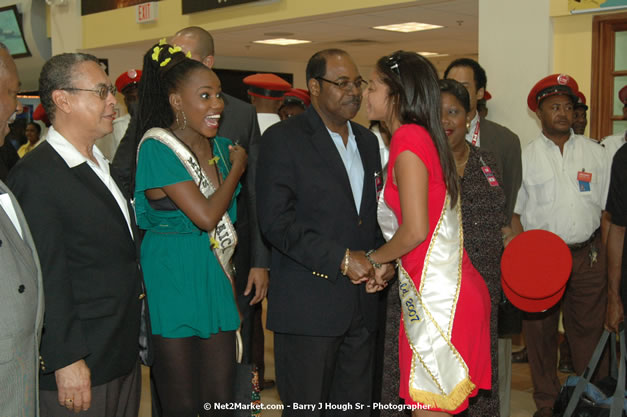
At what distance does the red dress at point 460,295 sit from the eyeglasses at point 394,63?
9.5 inches

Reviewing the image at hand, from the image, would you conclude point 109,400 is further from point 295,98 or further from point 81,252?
point 295,98

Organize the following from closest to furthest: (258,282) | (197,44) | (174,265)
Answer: (174,265), (258,282), (197,44)

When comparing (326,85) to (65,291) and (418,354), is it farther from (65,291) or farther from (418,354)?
(65,291)

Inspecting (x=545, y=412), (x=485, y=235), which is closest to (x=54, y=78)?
(x=485, y=235)

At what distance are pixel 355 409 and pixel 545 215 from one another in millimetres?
1999

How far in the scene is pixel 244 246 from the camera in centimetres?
314

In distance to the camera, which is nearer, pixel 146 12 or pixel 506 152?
pixel 506 152

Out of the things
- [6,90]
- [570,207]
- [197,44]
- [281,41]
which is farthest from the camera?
[281,41]

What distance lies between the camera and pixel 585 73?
17.3 feet

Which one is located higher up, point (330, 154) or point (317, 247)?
point (330, 154)

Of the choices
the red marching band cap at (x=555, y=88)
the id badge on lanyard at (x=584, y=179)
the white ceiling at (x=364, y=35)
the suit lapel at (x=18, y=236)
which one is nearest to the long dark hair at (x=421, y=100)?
the suit lapel at (x=18, y=236)

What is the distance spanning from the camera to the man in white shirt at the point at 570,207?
403cm

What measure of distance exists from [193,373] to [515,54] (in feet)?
→ 13.7

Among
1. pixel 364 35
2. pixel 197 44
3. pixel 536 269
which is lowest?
pixel 536 269
